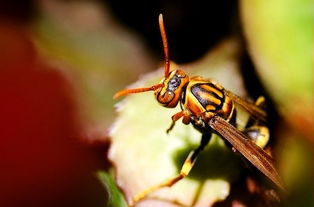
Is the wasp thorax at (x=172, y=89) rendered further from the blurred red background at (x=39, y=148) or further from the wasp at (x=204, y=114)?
the blurred red background at (x=39, y=148)

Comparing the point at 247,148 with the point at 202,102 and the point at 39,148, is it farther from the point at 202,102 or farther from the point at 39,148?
the point at 39,148

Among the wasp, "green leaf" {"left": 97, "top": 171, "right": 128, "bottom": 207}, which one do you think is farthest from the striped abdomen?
"green leaf" {"left": 97, "top": 171, "right": 128, "bottom": 207}

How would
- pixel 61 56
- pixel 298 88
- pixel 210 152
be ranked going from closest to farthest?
pixel 298 88, pixel 210 152, pixel 61 56

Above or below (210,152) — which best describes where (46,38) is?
above

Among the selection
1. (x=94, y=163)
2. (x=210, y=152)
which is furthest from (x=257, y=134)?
(x=94, y=163)

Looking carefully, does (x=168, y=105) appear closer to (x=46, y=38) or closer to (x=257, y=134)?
(x=257, y=134)

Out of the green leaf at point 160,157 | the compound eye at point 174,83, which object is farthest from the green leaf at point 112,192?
the compound eye at point 174,83

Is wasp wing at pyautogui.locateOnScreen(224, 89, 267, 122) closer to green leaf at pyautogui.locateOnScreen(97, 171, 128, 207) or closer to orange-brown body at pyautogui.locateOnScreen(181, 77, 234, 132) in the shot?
orange-brown body at pyautogui.locateOnScreen(181, 77, 234, 132)

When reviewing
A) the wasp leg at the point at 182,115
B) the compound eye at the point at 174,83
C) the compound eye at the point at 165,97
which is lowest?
the wasp leg at the point at 182,115
